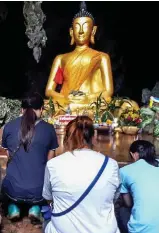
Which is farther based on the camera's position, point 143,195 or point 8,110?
point 8,110

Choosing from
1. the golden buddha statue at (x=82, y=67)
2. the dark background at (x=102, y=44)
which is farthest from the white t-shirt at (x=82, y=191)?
the dark background at (x=102, y=44)

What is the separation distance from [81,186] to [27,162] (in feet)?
2.62

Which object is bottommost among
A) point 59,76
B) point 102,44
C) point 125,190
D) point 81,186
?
point 125,190

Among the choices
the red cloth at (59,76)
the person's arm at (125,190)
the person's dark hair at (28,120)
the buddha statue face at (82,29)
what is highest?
the buddha statue face at (82,29)

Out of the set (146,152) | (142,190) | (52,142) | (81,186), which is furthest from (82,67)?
(81,186)

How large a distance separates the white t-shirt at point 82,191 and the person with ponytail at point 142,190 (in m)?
0.17

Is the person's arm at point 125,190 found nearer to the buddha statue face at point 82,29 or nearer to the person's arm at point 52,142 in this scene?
the person's arm at point 52,142

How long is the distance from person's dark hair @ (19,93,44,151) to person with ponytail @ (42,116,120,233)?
26.1 inches

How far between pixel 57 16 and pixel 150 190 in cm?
590

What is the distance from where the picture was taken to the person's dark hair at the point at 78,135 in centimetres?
196

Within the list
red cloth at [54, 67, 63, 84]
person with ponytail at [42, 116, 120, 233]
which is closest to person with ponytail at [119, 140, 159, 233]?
person with ponytail at [42, 116, 120, 233]

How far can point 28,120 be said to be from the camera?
263 centimetres

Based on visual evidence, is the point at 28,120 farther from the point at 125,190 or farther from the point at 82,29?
the point at 82,29

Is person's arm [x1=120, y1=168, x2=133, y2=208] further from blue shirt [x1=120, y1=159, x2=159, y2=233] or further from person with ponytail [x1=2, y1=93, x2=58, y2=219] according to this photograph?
person with ponytail [x1=2, y1=93, x2=58, y2=219]
